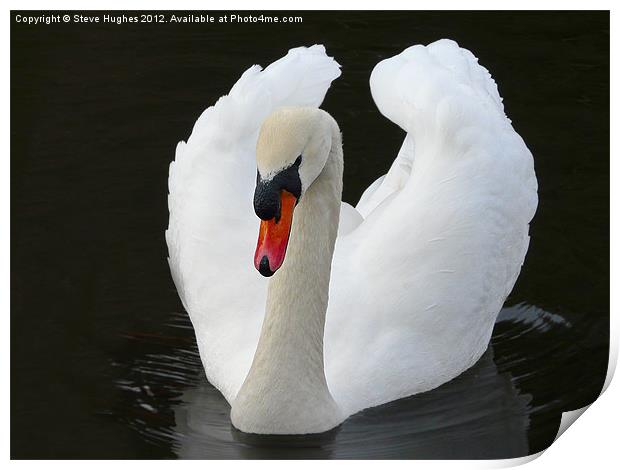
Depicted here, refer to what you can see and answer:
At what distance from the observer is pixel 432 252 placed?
17.9 ft

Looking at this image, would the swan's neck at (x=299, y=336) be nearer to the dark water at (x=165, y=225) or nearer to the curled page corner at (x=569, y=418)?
the dark water at (x=165, y=225)

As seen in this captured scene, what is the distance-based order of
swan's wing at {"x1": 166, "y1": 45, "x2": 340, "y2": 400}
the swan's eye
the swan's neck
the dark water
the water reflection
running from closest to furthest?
the swan's eye, the swan's neck, the water reflection, the dark water, swan's wing at {"x1": 166, "y1": 45, "x2": 340, "y2": 400}

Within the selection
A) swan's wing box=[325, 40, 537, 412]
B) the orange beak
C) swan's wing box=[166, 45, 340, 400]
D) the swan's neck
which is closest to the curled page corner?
swan's wing box=[325, 40, 537, 412]

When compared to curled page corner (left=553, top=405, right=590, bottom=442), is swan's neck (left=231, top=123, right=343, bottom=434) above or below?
above

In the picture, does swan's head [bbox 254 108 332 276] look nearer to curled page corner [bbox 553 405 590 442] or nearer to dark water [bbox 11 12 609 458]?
dark water [bbox 11 12 609 458]

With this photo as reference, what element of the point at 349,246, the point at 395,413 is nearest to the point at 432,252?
the point at 349,246

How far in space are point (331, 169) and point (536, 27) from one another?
1.29 metres

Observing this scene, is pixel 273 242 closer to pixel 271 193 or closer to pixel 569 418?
pixel 271 193

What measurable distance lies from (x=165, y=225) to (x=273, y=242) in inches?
70.8

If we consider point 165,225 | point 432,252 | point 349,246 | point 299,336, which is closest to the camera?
point 299,336

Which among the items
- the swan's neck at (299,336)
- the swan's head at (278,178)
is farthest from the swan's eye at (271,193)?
the swan's neck at (299,336)

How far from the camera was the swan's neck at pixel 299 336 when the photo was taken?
4.94 metres

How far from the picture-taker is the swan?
502 centimetres

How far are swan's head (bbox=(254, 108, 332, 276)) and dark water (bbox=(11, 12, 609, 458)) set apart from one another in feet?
2.43
